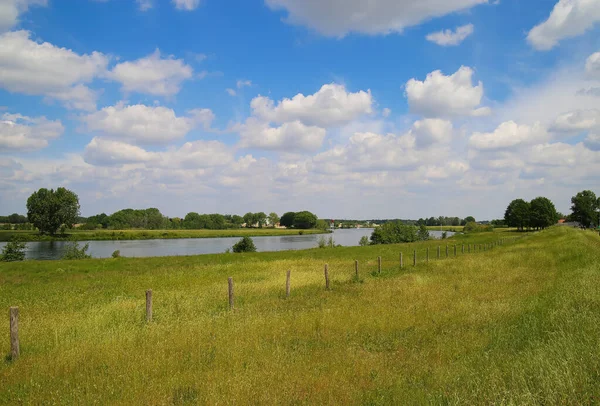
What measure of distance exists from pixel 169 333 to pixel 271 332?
3162 mm

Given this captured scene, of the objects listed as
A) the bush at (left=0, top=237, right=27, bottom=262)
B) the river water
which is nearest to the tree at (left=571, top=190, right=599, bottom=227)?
the river water

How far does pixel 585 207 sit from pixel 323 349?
6386 inches

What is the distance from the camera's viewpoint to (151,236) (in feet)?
429

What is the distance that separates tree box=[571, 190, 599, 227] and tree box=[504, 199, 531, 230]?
19.2 m

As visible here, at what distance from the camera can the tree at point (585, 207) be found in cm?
13438

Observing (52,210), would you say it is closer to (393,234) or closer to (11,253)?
(11,253)

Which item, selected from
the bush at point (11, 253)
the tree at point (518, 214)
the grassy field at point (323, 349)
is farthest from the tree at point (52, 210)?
the tree at point (518, 214)

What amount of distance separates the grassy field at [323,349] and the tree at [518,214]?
128982mm

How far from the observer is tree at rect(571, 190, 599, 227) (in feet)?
441

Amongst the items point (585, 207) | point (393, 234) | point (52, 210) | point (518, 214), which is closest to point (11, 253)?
point (52, 210)

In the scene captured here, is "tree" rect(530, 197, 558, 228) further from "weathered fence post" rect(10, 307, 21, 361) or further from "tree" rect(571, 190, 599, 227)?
"weathered fence post" rect(10, 307, 21, 361)

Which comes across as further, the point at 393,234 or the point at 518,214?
the point at 518,214

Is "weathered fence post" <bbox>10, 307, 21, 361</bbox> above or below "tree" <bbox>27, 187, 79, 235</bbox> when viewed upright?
below

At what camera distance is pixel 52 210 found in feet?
370
